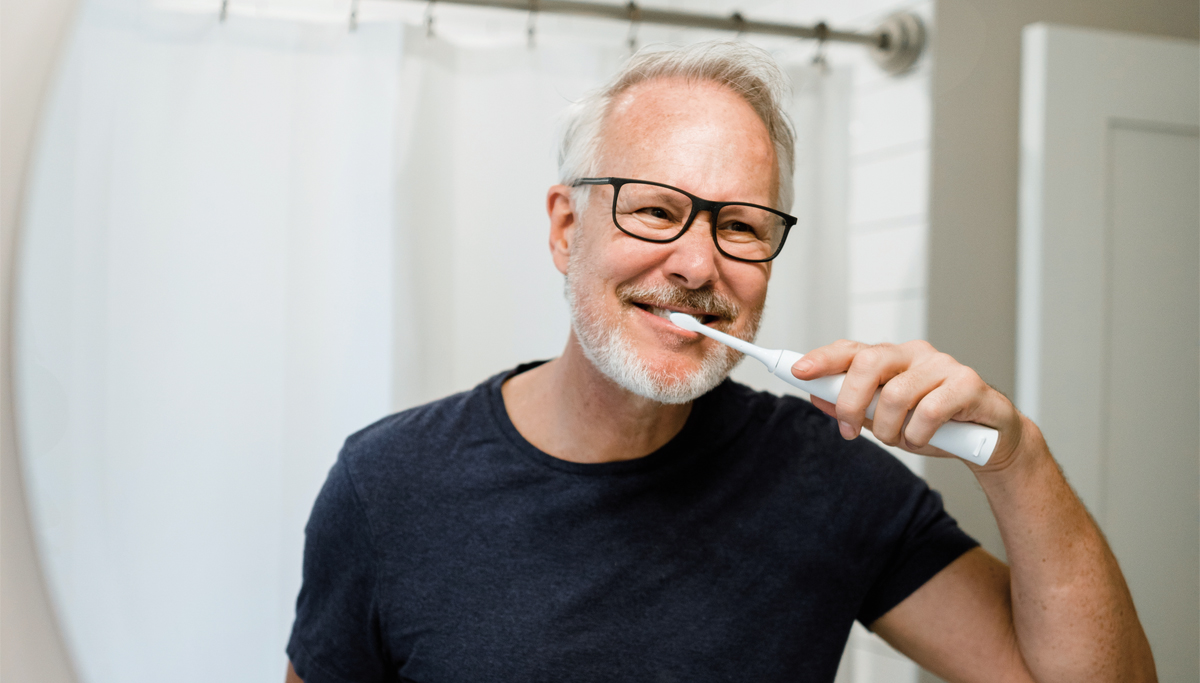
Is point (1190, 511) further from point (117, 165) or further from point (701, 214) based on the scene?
point (117, 165)

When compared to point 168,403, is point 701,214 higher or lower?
higher

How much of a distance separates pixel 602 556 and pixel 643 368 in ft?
0.65

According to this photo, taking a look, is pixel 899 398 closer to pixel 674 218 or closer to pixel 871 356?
pixel 871 356

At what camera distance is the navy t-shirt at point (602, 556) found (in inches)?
33.8

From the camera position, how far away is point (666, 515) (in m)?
0.90

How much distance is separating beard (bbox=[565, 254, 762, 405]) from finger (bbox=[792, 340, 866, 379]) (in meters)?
0.19

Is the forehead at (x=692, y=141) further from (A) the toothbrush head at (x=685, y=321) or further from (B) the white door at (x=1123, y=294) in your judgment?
(B) the white door at (x=1123, y=294)

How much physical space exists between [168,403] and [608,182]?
72cm

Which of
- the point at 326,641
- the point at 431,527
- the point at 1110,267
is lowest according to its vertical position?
the point at 326,641

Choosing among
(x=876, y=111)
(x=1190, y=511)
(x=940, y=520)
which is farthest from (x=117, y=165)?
(x=1190, y=511)

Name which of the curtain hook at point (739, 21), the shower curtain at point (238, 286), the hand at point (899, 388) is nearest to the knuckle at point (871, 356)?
the hand at point (899, 388)

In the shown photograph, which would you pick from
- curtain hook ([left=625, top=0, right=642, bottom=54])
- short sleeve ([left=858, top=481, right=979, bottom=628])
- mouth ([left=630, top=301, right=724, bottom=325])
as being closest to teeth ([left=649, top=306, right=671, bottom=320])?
mouth ([left=630, top=301, right=724, bottom=325])

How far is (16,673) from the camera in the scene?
0.53 meters

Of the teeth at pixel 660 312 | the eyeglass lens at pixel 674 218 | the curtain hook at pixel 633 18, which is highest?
the curtain hook at pixel 633 18
